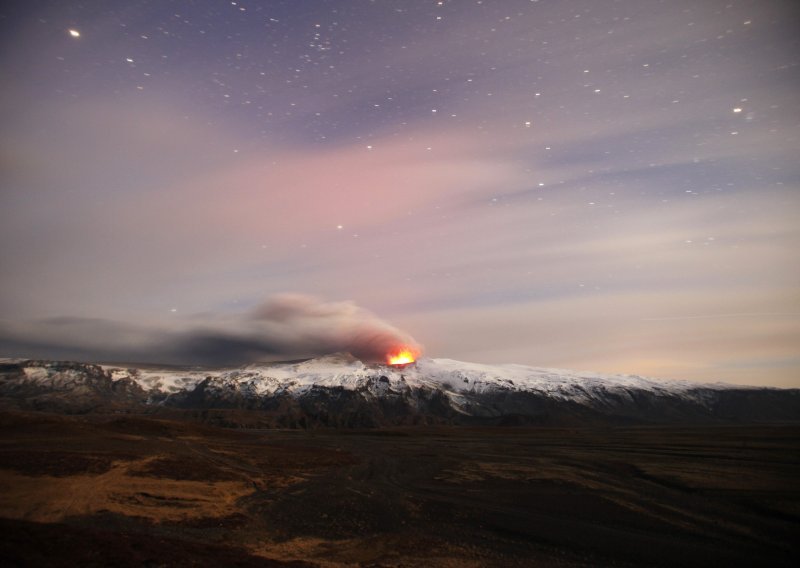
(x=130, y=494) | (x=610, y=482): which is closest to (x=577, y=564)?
(x=610, y=482)

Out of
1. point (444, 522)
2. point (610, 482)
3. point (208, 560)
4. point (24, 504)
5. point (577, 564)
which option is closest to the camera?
point (208, 560)

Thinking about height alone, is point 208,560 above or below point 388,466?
above

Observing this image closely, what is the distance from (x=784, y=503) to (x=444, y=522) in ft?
79.8

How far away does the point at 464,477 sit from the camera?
41438 millimetres

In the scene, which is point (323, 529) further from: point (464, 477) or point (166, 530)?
point (464, 477)

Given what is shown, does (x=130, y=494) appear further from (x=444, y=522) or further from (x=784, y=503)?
(x=784, y=503)

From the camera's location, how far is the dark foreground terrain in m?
A: 18.1

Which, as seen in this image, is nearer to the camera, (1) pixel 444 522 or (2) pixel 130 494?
(1) pixel 444 522

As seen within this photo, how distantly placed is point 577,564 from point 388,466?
1423 inches

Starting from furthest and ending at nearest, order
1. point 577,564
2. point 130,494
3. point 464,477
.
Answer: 1. point 464,477
2. point 130,494
3. point 577,564

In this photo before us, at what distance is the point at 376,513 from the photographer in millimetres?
27078

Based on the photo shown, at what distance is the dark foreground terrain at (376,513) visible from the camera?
18.1 meters

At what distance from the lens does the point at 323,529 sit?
76.4ft

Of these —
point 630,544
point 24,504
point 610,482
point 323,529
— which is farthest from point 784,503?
point 24,504
